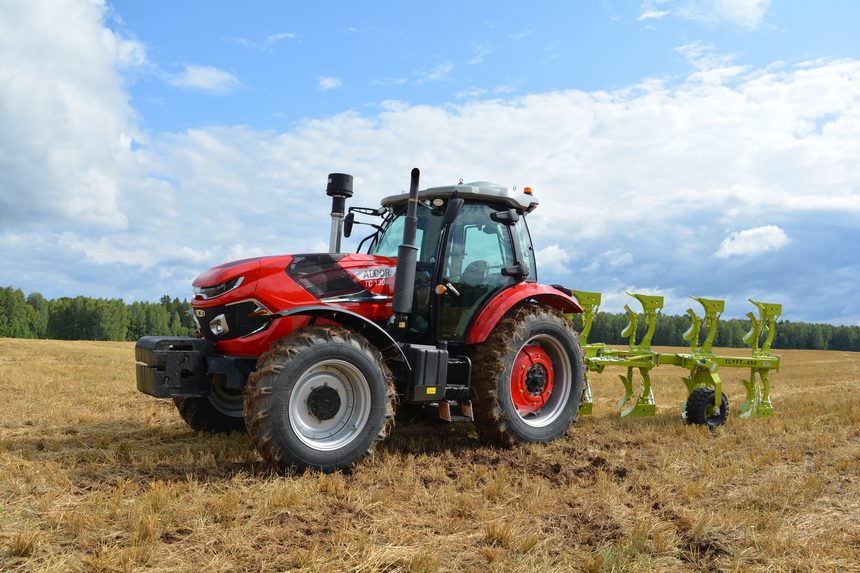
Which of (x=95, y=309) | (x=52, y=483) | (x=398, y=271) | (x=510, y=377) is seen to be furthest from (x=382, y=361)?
(x=95, y=309)

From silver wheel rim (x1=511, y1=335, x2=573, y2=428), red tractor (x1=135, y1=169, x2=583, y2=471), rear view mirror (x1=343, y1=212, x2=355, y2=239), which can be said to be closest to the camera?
red tractor (x1=135, y1=169, x2=583, y2=471)

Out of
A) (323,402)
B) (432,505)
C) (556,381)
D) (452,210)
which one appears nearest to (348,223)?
(452,210)

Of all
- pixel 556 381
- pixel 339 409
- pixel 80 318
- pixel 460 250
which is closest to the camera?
pixel 339 409

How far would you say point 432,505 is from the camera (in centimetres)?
412

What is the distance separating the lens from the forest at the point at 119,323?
6788 centimetres

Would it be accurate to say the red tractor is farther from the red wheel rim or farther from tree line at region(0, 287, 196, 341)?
tree line at region(0, 287, 196, 341)

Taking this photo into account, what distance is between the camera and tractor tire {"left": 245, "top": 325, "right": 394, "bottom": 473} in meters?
4.43

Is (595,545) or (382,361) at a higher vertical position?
(382,361)

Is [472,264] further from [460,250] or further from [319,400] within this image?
[319,400]

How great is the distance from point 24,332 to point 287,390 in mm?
81281

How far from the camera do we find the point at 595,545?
3.57 meters

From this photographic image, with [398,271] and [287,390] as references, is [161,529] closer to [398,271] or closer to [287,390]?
[287,390]

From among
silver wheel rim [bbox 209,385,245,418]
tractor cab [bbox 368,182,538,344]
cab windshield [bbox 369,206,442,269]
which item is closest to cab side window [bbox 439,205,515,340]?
tractor cab [bbox 368,182,538,344]

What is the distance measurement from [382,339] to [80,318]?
79.4 metres
